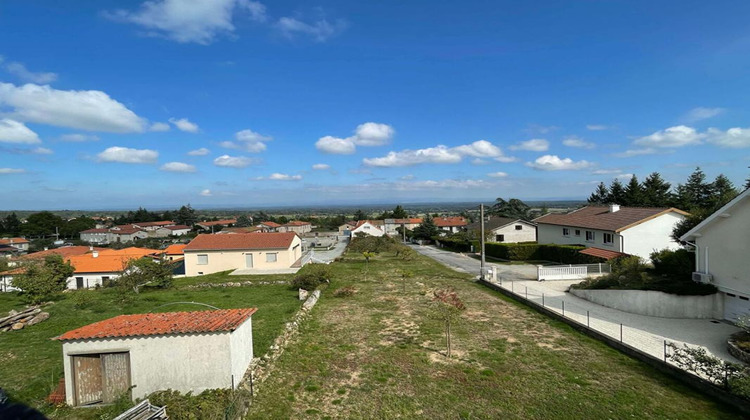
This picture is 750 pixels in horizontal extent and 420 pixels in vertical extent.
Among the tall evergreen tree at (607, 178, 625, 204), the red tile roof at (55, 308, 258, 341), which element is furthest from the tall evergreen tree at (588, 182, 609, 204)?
the red tile roof at (55, 308, 258, 341)

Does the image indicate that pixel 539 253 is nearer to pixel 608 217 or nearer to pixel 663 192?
pixel 608 217

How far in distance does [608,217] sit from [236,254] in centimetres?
3580

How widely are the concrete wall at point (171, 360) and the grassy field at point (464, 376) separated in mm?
1381

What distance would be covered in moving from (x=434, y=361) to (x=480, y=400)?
2.52 m

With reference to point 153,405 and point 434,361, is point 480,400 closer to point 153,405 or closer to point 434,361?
point 434,361

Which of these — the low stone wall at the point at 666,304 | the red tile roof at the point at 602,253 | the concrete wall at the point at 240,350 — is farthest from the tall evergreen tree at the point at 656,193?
the concrete wall at the point at 240,350

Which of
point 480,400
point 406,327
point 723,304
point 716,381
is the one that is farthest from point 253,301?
point 723,304

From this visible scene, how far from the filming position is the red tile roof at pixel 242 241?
114 ft

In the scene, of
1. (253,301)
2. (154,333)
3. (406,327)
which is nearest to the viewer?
(154,333)

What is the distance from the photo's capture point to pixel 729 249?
14422 mm

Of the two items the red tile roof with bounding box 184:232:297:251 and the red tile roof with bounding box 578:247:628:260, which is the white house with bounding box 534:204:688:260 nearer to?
the red tile roof with bounding box 578:247:628:260

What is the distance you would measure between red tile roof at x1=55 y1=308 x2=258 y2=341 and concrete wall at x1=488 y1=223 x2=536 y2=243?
4363 centimetres

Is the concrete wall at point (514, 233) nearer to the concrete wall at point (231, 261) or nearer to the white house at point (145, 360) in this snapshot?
the concrete wall at point (231, 261)

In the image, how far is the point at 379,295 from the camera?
21125 millimetres
